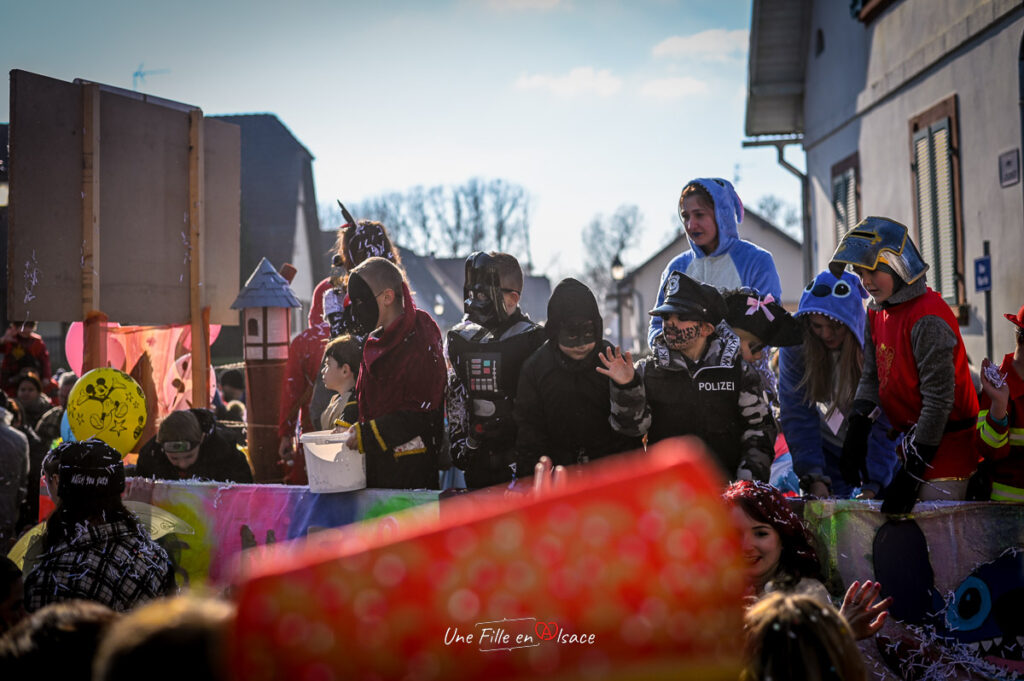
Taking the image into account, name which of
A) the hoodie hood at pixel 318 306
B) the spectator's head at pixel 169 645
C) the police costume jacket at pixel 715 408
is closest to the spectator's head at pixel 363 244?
the hoodie hood at pixel 318 306

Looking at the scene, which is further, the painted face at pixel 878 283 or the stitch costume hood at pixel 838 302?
the stitch costume hood at pixel 838 302

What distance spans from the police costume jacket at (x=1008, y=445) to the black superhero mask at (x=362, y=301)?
120 inches

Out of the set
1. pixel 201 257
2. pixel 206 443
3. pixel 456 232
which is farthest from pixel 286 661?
pixel 456 232

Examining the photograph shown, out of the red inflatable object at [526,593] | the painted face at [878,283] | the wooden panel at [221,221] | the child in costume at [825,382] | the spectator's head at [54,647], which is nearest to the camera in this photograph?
the red inflatable object at [526,593]

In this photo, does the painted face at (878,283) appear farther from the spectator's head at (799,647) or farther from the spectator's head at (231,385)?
the spectator's head at (231,385)

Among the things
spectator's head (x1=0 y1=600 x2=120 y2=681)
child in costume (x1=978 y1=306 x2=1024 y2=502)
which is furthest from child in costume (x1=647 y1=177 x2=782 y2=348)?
spectator's head (x1=0 y1=600 x2=120 y2=681)

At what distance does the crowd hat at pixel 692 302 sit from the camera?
395cm

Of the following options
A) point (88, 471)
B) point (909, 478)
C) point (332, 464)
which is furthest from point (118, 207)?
point (909, 478)

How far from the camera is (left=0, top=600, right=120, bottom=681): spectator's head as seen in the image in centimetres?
150

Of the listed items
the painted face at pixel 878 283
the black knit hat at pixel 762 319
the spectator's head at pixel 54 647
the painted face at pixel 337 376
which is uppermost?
the painted face at pixel 878 283

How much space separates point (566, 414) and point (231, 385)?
7.79m

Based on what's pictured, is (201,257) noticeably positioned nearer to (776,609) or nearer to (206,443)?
(206,443)

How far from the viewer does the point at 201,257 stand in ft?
22.2

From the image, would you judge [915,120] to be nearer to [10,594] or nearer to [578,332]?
[578,332]
